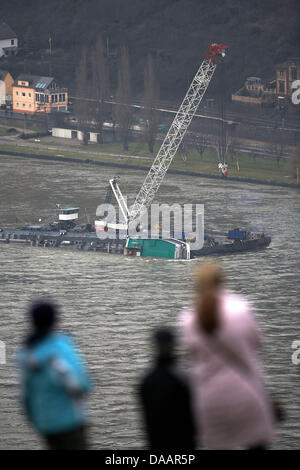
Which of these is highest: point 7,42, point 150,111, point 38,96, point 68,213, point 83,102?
point 7,42

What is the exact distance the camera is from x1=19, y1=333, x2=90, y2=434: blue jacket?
17.0 ft

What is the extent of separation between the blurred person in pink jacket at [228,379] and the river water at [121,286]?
16.6 m

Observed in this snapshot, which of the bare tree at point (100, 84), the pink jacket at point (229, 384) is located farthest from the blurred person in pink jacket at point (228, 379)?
the bare tree at point (100, 84)

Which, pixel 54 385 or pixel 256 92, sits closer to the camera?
pixel 54 385

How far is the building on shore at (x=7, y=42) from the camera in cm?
8619

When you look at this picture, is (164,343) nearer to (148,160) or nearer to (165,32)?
(148,160)

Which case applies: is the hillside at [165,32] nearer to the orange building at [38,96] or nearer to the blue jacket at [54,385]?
the orange building at [38,96]

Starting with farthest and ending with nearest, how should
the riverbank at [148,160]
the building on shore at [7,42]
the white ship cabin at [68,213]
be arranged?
the building on shore at [7,42]
the riverbank at [148,160]
the white ship cabin at [68,213]

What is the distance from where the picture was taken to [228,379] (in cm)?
524

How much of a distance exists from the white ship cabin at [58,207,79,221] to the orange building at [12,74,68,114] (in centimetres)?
A: 2607

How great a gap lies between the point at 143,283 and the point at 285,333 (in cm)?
884

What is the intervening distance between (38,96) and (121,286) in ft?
129

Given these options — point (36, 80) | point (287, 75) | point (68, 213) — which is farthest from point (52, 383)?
point (36, 80)

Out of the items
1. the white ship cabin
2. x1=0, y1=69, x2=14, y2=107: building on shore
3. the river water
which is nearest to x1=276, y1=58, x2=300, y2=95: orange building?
the river water
